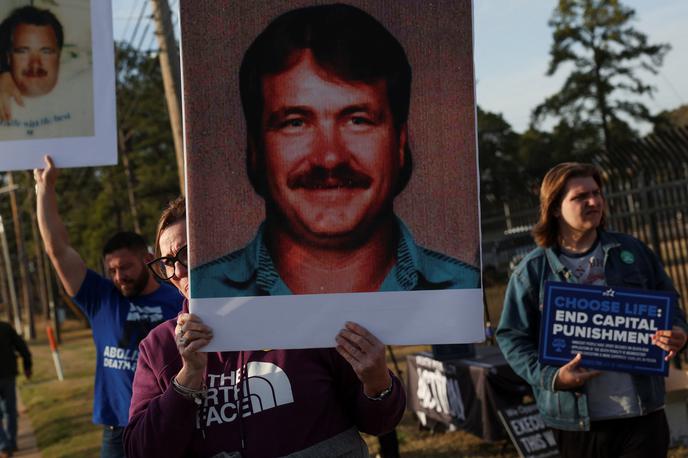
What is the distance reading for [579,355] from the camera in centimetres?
354

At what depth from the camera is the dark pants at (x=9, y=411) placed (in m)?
12.0

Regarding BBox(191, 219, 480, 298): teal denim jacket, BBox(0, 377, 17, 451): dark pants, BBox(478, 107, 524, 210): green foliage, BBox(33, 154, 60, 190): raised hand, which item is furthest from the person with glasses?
BBox(478, 107, 524, 210): green foliage

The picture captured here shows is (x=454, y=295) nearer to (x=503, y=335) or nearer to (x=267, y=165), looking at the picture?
(x=267, y=165)

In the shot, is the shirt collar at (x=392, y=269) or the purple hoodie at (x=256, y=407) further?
the purple hoodie at (x=256, y=407)

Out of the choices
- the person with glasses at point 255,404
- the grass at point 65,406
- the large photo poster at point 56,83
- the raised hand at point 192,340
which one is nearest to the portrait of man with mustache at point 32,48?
the large photo poster at point 56,83

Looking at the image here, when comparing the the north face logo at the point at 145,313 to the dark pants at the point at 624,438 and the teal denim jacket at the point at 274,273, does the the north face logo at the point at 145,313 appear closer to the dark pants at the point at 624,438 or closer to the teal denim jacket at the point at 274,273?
the dark pants at the point at 624,438

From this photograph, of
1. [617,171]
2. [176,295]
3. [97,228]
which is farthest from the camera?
[97,228]

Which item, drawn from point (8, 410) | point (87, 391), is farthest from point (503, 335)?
point (87, 391)

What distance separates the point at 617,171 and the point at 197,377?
27.2ft

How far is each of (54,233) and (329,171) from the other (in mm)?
2476

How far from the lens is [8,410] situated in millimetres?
12148

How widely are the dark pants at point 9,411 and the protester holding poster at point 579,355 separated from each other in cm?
978

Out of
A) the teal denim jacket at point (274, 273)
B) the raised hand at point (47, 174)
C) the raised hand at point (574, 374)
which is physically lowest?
the raised hand at point (574, 374)

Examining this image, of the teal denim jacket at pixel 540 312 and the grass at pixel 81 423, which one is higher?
the teal denim jacket at pixel 540 312
